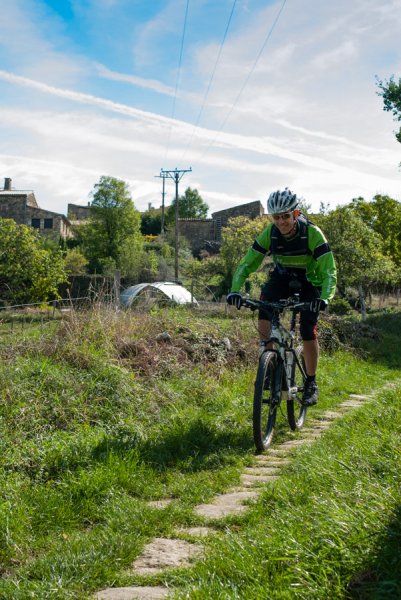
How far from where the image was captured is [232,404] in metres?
7.19

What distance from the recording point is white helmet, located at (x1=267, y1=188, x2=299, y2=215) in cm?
594

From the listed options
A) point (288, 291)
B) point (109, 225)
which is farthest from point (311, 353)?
point (109, 225)

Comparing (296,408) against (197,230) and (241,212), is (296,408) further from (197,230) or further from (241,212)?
(197,230)

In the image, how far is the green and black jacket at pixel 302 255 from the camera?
20.0 ft

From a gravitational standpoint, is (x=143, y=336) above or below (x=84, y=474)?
above

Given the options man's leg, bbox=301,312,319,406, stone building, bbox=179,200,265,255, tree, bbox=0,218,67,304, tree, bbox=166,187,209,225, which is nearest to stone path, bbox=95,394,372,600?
man's leg, bbox=301,312,319,406

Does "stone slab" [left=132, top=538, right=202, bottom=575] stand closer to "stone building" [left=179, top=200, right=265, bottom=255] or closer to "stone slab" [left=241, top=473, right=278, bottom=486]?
"stone slab" [left=241, top=473, right=278, bottom=486]

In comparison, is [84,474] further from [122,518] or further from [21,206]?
[21,206]

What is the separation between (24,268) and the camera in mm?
32844

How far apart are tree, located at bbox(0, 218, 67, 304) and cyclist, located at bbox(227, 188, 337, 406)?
2737cm

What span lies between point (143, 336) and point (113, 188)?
60.3 meters

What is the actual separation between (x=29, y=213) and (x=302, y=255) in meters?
66.2

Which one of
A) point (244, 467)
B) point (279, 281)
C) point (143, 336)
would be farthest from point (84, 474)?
point (143, 336)

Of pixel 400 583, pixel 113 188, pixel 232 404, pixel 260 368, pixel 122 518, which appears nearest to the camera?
pixel 400 583
